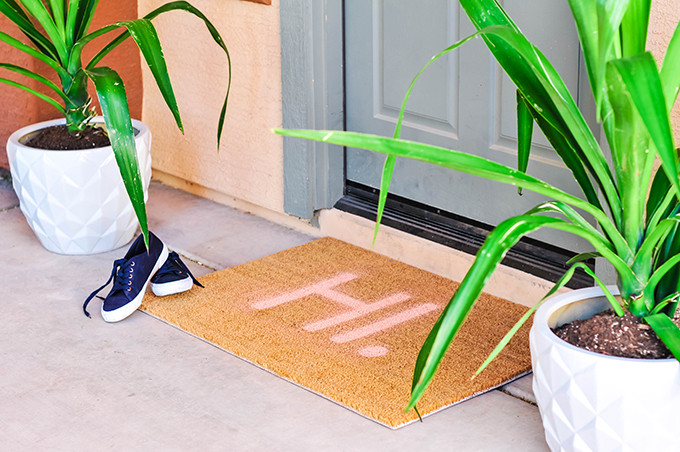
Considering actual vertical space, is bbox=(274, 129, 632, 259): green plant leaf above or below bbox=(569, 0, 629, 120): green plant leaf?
below

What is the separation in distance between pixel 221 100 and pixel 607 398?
1.90 m

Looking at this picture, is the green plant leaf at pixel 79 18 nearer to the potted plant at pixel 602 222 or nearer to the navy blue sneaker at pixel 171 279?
the navy blue sneaker at pixel 171 279

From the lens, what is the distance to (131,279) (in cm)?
248

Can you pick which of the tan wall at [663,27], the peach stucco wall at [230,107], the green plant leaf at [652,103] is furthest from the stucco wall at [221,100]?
the green plant leaf at [652,103]

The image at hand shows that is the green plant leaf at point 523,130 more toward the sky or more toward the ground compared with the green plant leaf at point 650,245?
more toward the sky

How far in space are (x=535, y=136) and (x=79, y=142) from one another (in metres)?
1.29

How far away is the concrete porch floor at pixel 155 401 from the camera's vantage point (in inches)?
75.5

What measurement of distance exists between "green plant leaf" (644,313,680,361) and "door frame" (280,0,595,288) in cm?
98

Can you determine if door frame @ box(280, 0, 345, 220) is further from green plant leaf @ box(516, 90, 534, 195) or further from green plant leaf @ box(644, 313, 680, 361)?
green plant leaf @ box(644, 313, 680, 361)

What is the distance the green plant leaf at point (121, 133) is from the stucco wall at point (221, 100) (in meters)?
0.67

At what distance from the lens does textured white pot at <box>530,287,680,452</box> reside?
1561 millimetres

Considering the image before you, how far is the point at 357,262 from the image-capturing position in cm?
277

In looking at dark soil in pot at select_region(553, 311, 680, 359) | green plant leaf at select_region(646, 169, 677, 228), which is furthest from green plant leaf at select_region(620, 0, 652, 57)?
dark soil in pot at select_region(553, 311, 680, 359)

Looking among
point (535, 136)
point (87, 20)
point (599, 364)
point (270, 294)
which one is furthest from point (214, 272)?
point (599, 364)
